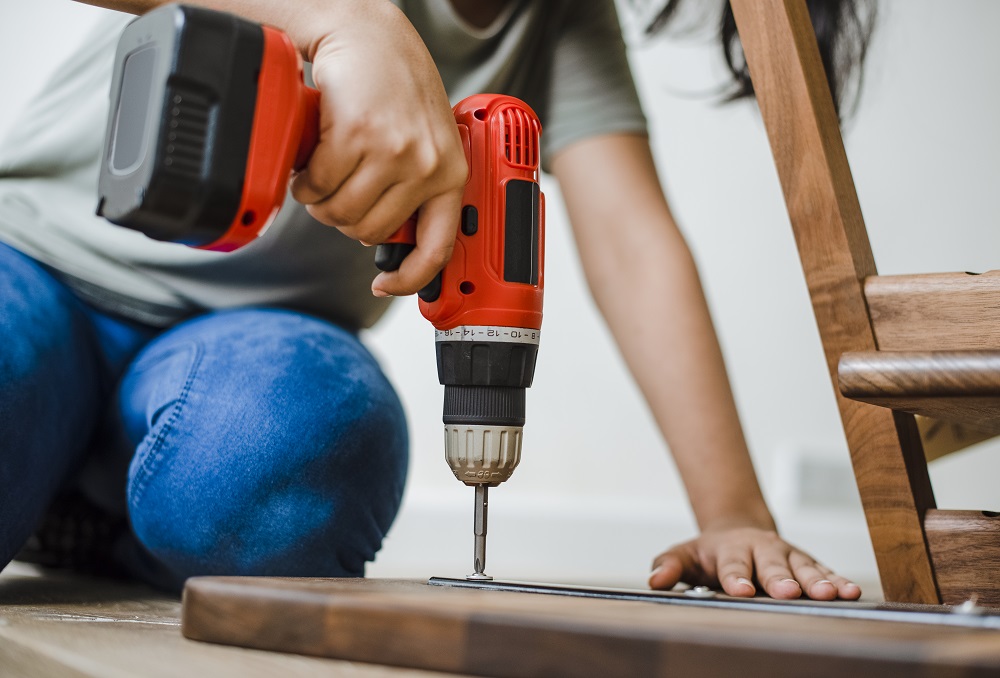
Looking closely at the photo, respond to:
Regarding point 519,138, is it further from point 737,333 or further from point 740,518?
point 737,333

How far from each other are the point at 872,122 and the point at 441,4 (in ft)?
4.24

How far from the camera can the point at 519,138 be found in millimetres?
657

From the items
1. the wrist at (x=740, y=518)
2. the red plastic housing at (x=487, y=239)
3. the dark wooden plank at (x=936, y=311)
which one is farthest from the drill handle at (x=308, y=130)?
the wrist at (x=740, y=518)

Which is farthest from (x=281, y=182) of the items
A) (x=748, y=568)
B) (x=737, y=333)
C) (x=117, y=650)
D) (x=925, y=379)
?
(x=737, y=333)

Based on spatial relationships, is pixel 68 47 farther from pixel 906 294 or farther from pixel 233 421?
pixel 906 294

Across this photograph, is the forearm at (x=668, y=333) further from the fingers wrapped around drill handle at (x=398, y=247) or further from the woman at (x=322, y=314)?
the fingers wrapped around drill handle at (x=398, y=247)

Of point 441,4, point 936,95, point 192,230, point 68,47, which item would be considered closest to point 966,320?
point 192,230

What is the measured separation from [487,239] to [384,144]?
0.11 meters

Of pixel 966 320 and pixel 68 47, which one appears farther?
pixel 68 47

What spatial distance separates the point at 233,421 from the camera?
796 mm

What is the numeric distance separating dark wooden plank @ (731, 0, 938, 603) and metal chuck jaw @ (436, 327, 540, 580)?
0.24 meters

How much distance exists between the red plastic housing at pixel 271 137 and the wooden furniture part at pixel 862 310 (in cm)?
36

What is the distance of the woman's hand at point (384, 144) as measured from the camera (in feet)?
1.88

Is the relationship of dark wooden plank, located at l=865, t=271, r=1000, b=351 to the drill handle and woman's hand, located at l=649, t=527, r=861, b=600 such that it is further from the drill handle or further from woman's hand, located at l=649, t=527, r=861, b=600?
the drill handle
